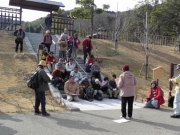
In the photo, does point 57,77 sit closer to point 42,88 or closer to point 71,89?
point 71,89

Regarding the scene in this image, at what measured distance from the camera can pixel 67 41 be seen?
16266 mm

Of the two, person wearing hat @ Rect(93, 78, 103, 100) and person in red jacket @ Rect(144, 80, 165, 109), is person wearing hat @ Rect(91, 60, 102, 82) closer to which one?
person wearing hat @ Rect(93, 78, 103, 100)

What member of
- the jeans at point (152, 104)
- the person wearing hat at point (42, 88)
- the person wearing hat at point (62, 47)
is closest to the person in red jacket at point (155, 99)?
the jeans at point (152, 104)

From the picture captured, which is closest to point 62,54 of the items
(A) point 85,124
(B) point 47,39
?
(B) point 47,39

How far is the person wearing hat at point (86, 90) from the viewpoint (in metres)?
11.7

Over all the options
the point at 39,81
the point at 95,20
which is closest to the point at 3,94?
the point at 39,81

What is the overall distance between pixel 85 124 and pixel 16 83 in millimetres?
5781

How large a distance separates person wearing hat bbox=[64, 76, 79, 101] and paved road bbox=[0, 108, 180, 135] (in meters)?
1.96

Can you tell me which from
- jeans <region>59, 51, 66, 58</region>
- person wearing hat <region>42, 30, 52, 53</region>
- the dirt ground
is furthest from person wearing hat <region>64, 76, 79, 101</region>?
person wearing hat <region>42, 30, 52, 53</region>

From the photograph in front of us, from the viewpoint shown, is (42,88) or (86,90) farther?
(86,90)

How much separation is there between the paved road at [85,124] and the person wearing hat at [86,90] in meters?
2.46

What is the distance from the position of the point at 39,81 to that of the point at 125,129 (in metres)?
2.84

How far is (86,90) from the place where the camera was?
1177cm

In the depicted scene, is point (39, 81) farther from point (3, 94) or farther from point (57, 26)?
point (57, 26)
